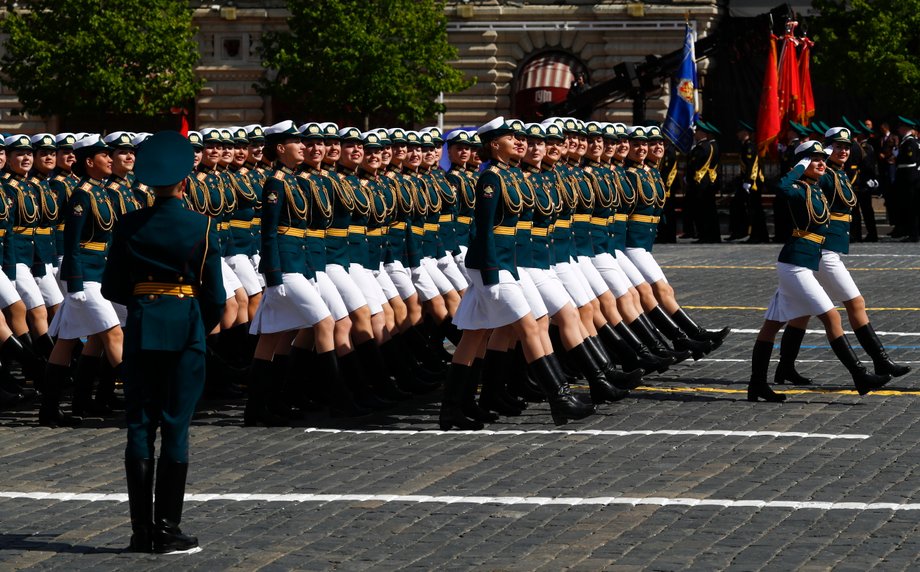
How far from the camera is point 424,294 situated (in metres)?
15.1

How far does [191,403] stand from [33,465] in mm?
2544

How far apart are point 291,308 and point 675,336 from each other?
12.7ft

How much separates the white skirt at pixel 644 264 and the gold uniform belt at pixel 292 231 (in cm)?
354

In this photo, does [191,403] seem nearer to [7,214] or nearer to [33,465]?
[33,465]

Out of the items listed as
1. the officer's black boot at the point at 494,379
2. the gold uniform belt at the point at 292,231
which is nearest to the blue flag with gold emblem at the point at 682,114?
the officer's black boot at the point at 494,379

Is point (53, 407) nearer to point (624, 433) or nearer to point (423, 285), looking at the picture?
point (423, 285)

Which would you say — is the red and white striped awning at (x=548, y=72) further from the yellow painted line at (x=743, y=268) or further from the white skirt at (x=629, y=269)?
the white skirt at (x=629, y=269)

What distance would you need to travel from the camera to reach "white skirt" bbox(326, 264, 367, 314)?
13.4 m

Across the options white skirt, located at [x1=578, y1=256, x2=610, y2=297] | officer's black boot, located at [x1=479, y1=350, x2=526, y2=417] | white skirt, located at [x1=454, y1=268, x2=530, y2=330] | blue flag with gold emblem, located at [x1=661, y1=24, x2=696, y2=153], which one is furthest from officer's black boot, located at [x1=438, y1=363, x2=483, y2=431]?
blue flag with gold emblem, located at [x1=661, y1=24, x2=696, y2=153]

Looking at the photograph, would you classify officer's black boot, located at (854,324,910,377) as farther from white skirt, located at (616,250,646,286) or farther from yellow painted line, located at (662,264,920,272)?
yellow painted line, located at (662,264,920,272)

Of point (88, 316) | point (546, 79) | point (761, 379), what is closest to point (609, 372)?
point (761, 379)

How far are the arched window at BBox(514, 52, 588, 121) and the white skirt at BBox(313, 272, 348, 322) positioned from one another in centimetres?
3281

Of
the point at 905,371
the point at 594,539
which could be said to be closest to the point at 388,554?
the point at 594,539

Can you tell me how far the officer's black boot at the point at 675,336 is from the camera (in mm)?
15648
